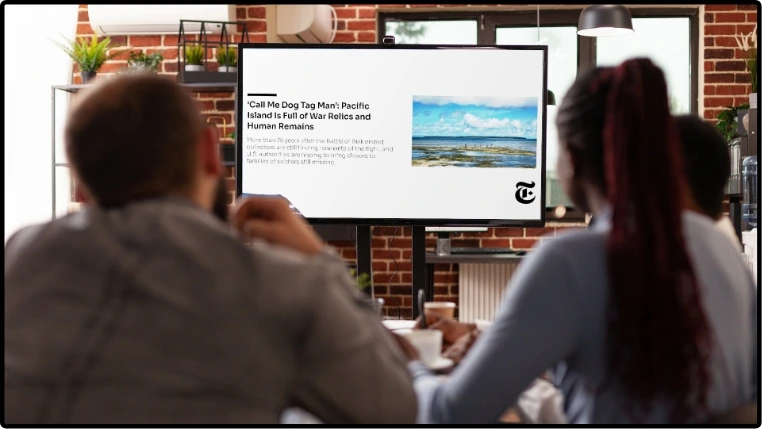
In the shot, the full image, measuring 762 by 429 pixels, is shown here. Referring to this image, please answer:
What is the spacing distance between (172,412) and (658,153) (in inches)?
25.0

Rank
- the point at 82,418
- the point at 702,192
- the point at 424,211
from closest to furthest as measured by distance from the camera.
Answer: the point at 82,418
the point at 702,192
the point at 424,211

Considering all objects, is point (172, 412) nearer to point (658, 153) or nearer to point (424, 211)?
point (658, 153)

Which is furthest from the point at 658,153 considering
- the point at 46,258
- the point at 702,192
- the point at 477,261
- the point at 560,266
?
the point at 477,261

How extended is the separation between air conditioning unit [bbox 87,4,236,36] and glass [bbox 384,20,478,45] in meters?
1.06

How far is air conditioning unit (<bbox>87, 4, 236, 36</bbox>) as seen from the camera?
469 cm

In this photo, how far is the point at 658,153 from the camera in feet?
3.32

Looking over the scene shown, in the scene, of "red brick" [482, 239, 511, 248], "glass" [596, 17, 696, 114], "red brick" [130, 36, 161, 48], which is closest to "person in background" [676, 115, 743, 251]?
"red brick" [482, 239, 511, 248]

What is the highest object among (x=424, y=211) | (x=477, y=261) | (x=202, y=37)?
(x=202, y=37)

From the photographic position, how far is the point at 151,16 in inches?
185

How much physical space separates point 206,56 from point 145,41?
0.65m

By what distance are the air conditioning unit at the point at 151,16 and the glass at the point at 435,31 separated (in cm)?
106

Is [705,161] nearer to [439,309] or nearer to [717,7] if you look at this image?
[439,309]

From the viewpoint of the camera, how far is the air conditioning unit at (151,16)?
185 inches

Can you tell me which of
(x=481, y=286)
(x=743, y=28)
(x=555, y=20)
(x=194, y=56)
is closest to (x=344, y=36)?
(x=194, y=56)
